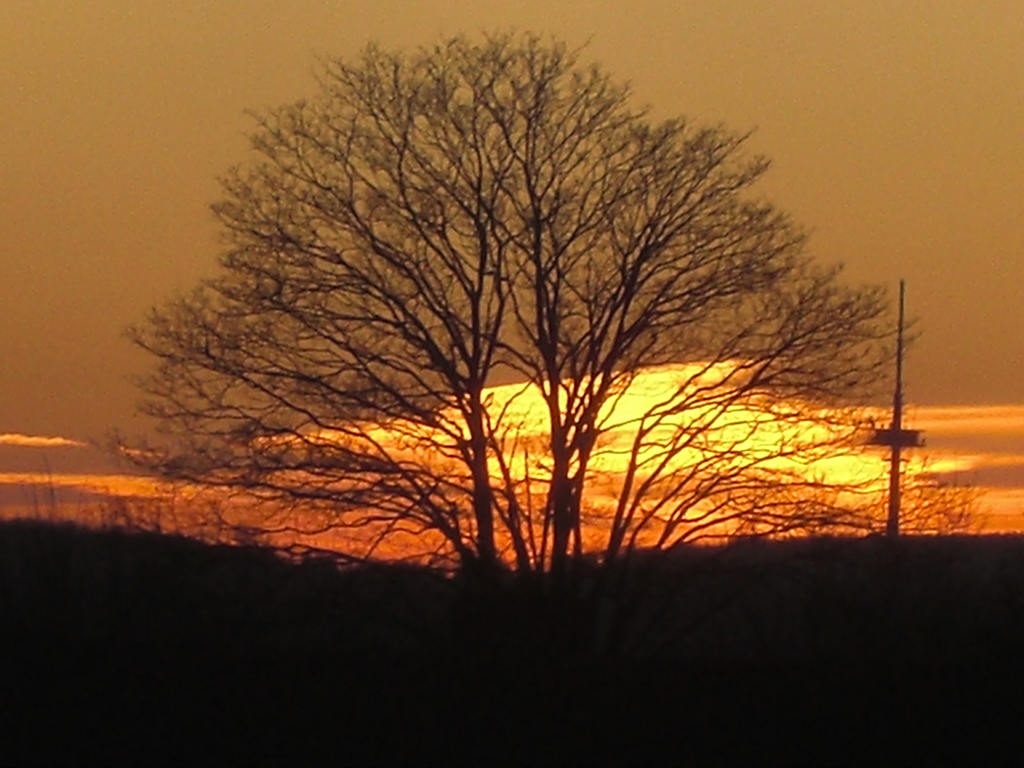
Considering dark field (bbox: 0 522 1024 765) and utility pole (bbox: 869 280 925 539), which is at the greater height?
utility pole (bbox: 869 280 925 539)

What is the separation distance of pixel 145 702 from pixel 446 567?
40.2 feet

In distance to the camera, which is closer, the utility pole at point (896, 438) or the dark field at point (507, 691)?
the dark field at point (507, 691)

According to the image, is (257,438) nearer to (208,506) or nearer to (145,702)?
(208,506)

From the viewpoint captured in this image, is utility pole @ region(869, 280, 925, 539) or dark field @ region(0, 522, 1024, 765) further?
utility pole @ region(869, 280, 925, 539)

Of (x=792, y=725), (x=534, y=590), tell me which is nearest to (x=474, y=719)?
(x=792, y=725)

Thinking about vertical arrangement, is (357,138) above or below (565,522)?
above

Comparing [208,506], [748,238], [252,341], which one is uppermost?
[748,238]

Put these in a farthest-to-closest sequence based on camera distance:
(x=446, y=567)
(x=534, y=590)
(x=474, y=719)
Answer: (x=446, y=567) → (x=534, y=590) → (x=474, y=719)

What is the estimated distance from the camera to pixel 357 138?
32219 millimetres

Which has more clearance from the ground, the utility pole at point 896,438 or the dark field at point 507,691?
the utility pole at point 896,438

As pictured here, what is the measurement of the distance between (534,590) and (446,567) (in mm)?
5873

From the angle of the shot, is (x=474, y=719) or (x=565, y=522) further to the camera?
(x=565, y=522)

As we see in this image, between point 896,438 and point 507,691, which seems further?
point 896,438

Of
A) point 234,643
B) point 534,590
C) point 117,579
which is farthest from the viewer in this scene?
point 117,579
